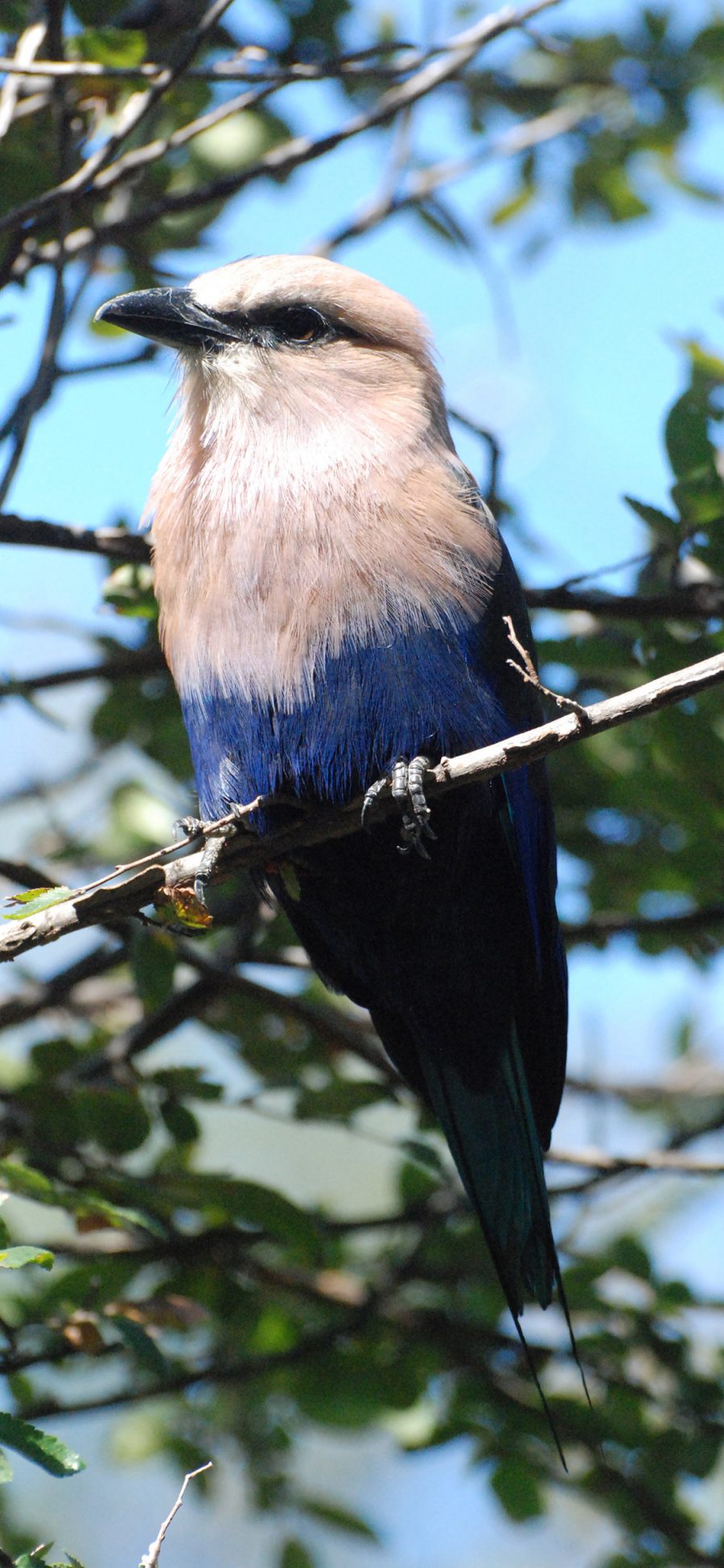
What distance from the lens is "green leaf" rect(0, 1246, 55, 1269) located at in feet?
7.27

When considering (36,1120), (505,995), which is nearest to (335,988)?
(505,995)

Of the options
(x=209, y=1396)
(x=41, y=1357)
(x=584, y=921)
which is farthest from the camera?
(x=584, y=921)

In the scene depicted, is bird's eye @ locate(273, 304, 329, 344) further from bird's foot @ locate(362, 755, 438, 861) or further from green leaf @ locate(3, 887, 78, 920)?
green leaf @ locate(3, 887, 78, 920)

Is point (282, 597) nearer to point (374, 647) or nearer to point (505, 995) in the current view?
point (374, 647)

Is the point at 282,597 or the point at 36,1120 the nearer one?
the point at 282,597

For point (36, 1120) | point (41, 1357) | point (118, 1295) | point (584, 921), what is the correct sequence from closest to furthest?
point (41, 1357) < point (118, 1295) < point (36, 1120) < point (584, 921)

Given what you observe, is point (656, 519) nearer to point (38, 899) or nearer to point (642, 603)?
point (642, 603)

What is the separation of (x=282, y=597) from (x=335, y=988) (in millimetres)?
1069

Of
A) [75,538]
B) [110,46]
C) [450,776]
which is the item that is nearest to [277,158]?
[110,46]

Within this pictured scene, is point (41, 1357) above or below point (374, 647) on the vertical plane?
below

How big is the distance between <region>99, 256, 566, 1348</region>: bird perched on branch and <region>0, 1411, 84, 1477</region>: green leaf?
1.22m

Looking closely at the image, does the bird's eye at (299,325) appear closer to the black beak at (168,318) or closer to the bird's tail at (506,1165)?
the black beak at (168,318)

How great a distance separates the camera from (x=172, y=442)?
364cm

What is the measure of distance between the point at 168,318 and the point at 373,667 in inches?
44.3
